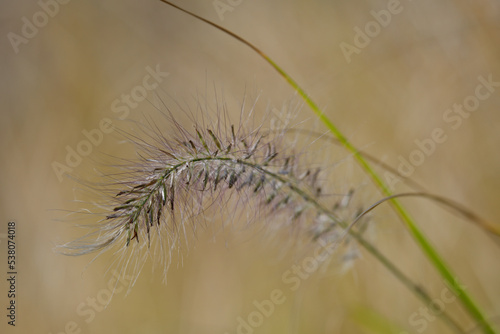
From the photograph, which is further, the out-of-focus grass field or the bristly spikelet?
the out-of-focus grass field

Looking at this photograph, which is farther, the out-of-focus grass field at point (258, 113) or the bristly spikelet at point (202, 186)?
the out-of-focus grass field at point (258, 113)

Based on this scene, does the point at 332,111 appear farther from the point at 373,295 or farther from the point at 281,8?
the point at 373,295

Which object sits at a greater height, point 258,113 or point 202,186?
point 258,113

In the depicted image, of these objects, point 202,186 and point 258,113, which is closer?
point 202,186

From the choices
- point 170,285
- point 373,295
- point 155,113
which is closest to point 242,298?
point 170,285
